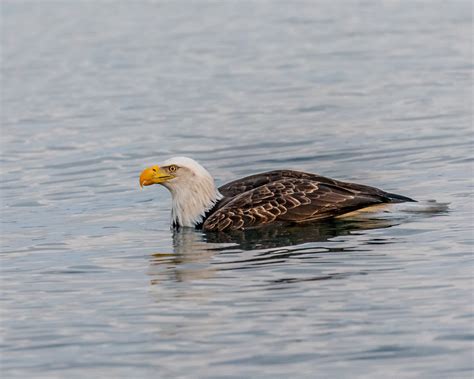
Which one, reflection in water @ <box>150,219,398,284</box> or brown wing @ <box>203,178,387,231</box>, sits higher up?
brown wing @ <box>203,178,387,231</box>

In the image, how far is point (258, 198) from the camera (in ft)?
53.9

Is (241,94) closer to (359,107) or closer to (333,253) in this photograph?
(359,107)

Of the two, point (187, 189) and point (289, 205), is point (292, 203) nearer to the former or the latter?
point (289, 205)

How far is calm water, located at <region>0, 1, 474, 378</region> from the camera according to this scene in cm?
1112

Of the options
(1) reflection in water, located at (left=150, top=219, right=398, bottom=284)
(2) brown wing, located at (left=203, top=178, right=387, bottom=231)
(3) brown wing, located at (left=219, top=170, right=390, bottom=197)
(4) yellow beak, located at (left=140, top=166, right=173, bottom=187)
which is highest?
(4) yellow beak, located at (left=140, top=166, right=173, bottom=187)

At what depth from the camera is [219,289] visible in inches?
516

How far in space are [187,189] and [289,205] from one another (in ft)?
5.00

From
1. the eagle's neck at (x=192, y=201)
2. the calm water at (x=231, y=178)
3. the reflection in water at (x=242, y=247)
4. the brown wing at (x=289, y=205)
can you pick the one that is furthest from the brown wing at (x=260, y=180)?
the calm water at (x=231, y=178)

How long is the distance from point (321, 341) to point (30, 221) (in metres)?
7.48

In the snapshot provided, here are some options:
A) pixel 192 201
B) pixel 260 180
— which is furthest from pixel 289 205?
pixel 192 201

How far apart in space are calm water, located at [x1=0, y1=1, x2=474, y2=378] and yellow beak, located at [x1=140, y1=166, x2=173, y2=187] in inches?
24.5

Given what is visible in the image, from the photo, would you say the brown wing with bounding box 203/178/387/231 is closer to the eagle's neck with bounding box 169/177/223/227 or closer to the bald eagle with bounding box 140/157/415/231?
the bald eagle with bounding box 140/157/415/231

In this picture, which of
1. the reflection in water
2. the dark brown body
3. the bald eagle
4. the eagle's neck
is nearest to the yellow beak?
the bald eagle

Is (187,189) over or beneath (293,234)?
over
